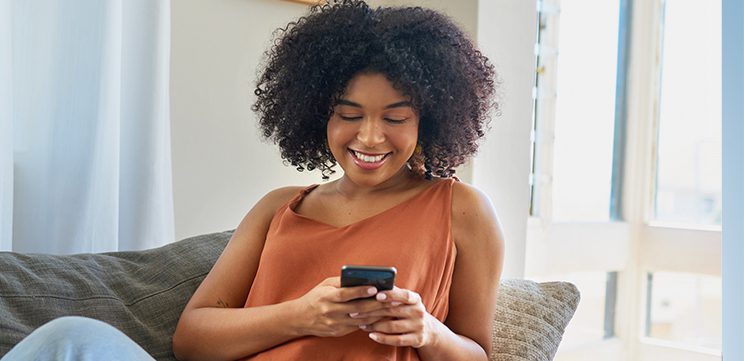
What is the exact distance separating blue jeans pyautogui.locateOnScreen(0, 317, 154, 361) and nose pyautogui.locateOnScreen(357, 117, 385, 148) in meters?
0.51

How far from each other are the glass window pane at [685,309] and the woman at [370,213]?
2.51 metres

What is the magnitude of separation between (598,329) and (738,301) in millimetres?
2868

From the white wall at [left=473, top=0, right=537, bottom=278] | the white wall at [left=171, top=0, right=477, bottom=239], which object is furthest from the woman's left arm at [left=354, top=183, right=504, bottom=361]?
the white wall at [left=473, top=0, right=537, bottom=278]

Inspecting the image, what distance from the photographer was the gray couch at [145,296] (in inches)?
57.4

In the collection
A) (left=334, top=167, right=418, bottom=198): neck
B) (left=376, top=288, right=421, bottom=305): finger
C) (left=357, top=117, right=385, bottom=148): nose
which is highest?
(left=357, top=117, right=385, bottom=148): nose

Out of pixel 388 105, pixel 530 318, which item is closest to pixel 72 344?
pixel 388 105

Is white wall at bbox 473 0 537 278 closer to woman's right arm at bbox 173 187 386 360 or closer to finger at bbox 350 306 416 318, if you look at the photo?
woman's right arm at bbox 173 187 386 360

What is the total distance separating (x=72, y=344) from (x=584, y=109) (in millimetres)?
3025

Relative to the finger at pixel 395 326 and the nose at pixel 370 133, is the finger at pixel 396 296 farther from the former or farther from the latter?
the nose at pixel 370 133

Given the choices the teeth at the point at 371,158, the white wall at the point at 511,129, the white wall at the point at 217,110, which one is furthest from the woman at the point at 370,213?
the white wall at the point at 511,129

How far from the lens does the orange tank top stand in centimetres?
145

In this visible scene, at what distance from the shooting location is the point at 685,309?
3887mm

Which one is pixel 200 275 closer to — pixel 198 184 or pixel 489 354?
pixel 489 354

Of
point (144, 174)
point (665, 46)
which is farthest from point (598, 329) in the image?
point (144, 174)
